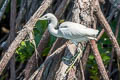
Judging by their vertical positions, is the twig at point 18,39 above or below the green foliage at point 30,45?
above

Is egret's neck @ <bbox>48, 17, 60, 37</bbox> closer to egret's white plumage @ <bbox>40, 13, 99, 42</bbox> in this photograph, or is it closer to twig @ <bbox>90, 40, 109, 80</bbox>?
egret's white plumage @ <bbox>40, 13, 99, 42</bbox>

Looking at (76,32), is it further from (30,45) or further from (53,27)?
(30,45)

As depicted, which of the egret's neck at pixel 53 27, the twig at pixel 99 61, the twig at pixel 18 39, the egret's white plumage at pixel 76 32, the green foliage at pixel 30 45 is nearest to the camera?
the egret's white plumage at pixel 76 32

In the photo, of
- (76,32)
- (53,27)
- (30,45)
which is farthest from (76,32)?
(30,45)

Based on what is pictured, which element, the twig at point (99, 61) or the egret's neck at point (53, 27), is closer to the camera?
the egret's neck at point (53, 27)

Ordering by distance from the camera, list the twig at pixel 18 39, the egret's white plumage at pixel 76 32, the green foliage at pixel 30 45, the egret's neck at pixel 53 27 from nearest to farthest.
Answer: the egret's white plumage at pixel 76 32 < the egret's neck at pixel 53 27 < the twig at pixel 18 39 < the green foliage at pixel 30 45

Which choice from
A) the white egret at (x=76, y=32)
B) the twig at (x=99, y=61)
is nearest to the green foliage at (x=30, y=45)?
the twig at (x=99, y=61)

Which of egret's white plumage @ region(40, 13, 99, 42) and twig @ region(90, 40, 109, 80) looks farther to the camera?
twig @ region(90, 40, 109, 80)

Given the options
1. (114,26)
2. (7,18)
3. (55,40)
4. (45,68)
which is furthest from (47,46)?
(7,18)

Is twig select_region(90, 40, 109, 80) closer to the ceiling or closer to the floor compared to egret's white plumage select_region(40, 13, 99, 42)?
closer to the floor

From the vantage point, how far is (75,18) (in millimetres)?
3102

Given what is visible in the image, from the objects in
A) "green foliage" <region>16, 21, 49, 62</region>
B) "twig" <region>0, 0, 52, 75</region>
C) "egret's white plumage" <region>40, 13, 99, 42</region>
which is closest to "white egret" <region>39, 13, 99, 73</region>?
"egret's white plumage" <region>40, 13, 99, 42</region>

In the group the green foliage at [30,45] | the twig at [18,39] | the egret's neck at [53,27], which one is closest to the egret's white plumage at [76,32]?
the egret's neck at [53,27]

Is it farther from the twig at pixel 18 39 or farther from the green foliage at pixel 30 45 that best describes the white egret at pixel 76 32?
the green foliage at pixel 30 45
